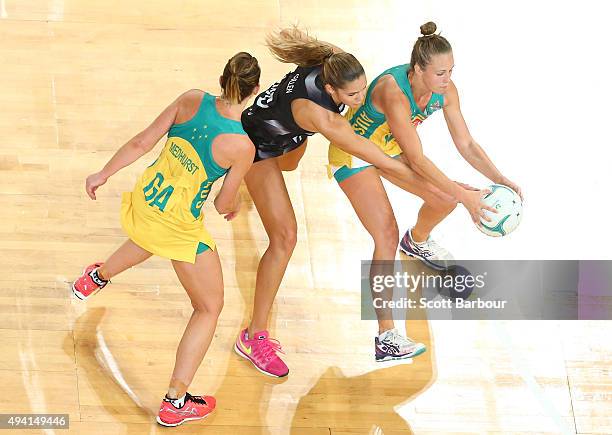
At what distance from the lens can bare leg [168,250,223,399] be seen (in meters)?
4.45

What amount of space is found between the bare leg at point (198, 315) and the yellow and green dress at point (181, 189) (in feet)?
0.24

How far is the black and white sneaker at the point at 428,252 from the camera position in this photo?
18.3 feet

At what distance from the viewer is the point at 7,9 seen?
683cm

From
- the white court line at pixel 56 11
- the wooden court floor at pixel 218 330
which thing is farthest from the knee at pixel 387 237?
the white court line at pixel 56 11

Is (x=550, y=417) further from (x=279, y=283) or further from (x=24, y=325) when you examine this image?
(x=24, y=325)

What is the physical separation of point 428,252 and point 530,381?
0.90m

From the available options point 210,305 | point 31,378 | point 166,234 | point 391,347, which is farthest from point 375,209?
point 31,378

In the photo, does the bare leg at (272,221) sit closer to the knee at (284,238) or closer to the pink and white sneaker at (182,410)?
the knee at (284,238)

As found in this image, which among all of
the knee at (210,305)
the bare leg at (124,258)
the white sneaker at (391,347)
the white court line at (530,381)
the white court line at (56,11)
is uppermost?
the white court line at (56,11)

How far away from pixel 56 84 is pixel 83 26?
601 millimetres

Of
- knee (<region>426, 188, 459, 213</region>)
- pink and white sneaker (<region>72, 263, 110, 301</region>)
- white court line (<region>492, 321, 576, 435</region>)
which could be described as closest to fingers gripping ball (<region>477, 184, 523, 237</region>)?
knee (<region>426, 188, 459, 213</region>)

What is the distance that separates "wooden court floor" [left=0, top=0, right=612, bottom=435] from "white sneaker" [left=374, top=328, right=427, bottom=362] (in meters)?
0.06

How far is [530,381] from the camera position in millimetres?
5027

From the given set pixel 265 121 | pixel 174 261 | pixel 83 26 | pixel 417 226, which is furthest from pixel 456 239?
pixel 83 26
